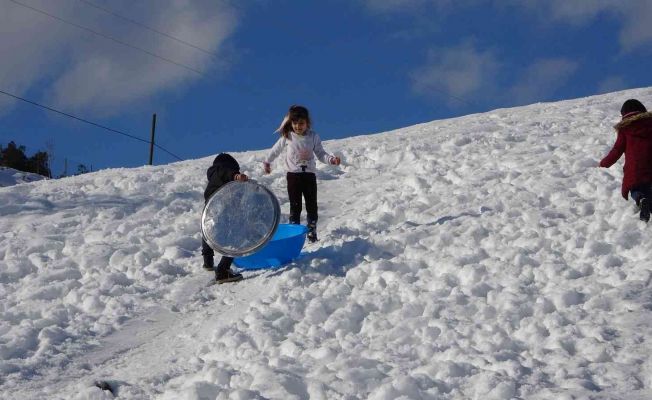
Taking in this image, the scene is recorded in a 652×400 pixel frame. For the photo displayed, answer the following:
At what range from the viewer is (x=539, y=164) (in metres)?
10.6

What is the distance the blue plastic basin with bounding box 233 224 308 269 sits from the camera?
7.75 metres

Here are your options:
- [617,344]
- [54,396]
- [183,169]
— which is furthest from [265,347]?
[183,169]

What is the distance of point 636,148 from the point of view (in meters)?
7.96

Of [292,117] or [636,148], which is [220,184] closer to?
[292,117]

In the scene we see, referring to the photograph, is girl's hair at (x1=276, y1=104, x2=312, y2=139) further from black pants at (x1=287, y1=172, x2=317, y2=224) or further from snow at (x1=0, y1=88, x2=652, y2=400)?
snow at (x1=0, y1=88, x2=652, y2=400)

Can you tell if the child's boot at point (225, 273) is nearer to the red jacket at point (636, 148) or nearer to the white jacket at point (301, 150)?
the white jacket at point (301, 150)

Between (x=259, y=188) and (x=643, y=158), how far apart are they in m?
3.87

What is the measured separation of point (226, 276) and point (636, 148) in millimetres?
4362

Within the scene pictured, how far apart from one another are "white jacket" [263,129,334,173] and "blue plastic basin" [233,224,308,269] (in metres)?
0.81

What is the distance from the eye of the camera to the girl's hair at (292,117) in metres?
8.55

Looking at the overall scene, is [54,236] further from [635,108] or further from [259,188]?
[635,108]

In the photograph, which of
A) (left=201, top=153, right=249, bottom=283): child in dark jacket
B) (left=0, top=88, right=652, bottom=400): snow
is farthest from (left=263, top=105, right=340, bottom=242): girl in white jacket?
(left=201, top=153, right=249, bottom=283): child in dark jacket

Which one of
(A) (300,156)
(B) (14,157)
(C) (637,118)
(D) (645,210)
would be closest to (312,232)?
(A) (300,156)

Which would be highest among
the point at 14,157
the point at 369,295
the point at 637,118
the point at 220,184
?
the point at 14,157
